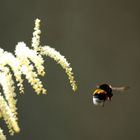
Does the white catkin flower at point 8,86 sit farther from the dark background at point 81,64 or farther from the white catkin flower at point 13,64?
the dark background at point 81,64

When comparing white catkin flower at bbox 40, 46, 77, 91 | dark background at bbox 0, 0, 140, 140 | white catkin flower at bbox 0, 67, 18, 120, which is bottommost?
white catkin flower at bbox 0, 67, 18, 120

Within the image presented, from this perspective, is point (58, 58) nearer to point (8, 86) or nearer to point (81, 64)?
point (8, 86)

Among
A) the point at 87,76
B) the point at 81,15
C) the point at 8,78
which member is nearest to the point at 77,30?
the point at 81,15

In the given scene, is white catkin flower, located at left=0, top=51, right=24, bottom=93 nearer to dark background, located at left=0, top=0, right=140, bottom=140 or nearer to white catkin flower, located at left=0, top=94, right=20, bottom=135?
white catkin flower, located at left=0, top=94, right=20, bottom=135

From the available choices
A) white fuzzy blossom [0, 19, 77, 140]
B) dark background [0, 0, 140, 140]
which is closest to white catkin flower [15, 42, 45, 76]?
white fuzzy blossom [0, 19, 77, 140]

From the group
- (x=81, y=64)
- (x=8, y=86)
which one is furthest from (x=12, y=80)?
(x=81, y=64)

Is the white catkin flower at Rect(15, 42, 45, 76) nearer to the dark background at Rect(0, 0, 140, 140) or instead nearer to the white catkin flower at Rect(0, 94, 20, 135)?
the white catkin flower at Rect(0, 94, 20, 135)

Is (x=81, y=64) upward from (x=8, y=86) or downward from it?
upward

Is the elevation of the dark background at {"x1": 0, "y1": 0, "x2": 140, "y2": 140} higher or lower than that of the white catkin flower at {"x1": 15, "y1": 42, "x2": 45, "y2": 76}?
higher

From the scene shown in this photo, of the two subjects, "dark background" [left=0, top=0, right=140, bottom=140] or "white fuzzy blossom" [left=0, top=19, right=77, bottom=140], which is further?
"dark background" [left=0, top=0, right=140, bottom=140]

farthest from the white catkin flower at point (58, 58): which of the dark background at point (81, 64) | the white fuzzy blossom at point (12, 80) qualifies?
the dark background at point (81, 64)
